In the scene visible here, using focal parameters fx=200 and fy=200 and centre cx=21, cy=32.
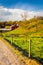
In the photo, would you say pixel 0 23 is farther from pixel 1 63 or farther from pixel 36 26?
pixel 1 63

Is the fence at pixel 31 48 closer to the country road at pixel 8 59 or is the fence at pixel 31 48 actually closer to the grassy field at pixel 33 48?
the grassy field at pixel 33 48

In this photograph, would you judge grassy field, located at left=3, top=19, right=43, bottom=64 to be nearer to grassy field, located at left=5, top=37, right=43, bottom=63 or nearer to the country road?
grassy field, located at left=5, top=37, right=43, bottom=63

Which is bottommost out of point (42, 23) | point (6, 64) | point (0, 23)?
point (0, 23)

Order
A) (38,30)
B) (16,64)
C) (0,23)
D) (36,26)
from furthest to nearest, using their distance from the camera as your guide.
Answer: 1. (0,23)
2. (36,26)
3. (38,30)
4. (16,64)

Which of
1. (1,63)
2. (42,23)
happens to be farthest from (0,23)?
Answer: (1,63)

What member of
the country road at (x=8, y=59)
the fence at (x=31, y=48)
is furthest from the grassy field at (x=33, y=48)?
the country road at (x=8, y=59)

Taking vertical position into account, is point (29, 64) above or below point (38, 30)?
above

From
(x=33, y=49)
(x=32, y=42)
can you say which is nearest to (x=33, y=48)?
(x=33, y=49)

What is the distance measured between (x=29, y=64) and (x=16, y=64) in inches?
27.4

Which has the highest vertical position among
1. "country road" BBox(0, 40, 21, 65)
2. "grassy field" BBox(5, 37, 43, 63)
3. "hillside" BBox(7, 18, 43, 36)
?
"country road" BBox(0, 40, 21, 65)

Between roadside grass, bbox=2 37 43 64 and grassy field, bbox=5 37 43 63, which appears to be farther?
grassy field, bbox=5 37 43 63

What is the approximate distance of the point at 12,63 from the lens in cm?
1084

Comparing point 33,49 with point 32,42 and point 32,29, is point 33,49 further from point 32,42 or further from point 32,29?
point 32,29

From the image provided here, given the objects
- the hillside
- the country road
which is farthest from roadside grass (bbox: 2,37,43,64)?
the hillside
